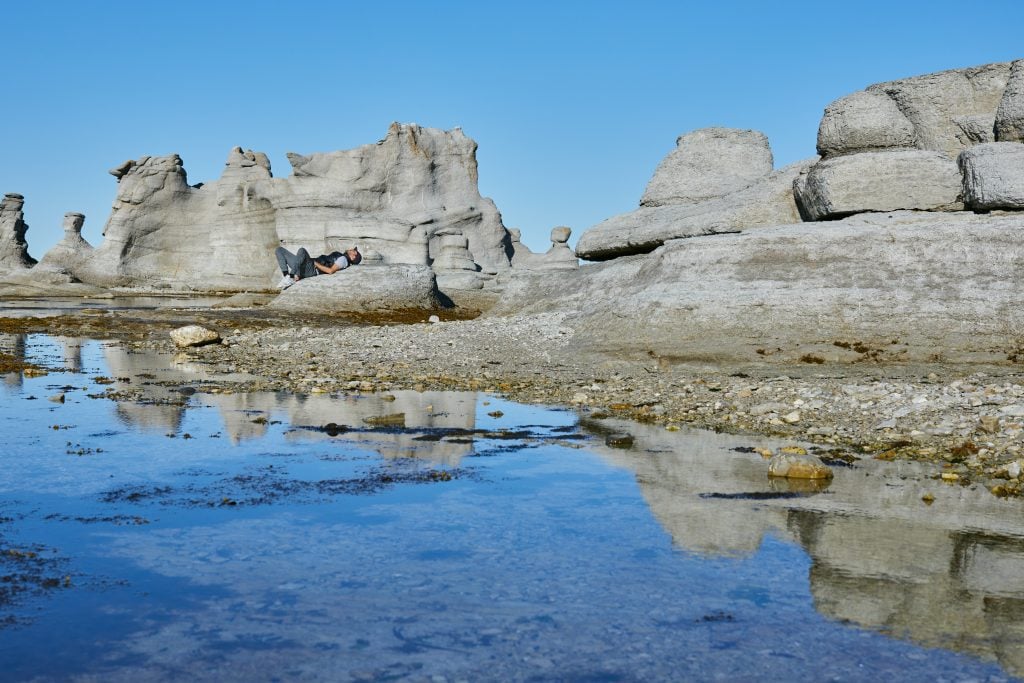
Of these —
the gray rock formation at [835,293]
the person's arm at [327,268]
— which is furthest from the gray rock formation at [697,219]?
the person's arm at [327,268]

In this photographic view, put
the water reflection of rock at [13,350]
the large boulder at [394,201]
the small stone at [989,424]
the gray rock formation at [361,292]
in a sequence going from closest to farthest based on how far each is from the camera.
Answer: the small stone at [989,424] < the water reflection of rock at [13,350] < the gray rock formation at [361,292] < the large boulder at [394,201]

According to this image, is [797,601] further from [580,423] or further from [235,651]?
[580,423]

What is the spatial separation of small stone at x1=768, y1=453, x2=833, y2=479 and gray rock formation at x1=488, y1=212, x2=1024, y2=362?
5.53 metres

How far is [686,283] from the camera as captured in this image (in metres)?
12.6

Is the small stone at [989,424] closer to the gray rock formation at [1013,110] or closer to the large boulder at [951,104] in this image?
the gray rock formation at [1013,110]

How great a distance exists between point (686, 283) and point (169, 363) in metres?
7.26

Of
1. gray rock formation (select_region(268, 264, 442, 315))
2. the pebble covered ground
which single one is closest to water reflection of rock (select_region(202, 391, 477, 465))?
the pebble covered ground

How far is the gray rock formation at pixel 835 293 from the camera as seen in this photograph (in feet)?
37.4

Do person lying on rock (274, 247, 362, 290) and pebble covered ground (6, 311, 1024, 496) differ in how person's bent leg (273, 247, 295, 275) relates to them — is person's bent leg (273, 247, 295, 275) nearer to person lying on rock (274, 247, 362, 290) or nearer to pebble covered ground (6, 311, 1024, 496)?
person lying on rock (274, 247, 362, 290)

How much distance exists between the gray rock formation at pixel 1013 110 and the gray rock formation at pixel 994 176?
0.86 feet

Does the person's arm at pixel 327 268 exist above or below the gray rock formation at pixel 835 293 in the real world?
above

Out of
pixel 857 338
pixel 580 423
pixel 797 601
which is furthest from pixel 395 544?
pixel 857 338

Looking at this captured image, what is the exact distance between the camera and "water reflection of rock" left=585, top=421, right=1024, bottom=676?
3756mm

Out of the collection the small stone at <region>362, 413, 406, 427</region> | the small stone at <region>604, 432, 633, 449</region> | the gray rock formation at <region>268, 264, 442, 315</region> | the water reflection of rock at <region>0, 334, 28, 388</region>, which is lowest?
the small stone at <region>604, 432, 633, 449</region>
